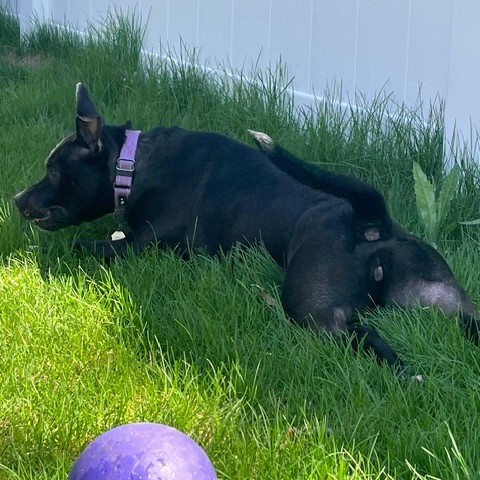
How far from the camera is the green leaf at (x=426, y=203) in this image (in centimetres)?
378

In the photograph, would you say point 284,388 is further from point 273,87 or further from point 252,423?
point 273,87

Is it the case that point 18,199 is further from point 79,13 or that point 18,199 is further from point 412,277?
point 79,13

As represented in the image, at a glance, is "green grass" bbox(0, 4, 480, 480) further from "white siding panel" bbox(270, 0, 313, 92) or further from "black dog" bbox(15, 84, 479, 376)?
"white siding panel" bbox(270, 0, 313, 92)

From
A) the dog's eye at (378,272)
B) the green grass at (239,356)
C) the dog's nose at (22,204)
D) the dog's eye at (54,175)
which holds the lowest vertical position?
the green grass at (239,356)

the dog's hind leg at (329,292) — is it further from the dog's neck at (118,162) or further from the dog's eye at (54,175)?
the dog's eye at (54,175)

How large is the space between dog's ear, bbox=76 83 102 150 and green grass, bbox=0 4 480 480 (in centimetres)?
47

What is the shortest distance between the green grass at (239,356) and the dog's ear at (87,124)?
0.47m

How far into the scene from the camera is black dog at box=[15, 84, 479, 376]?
3.16 meters

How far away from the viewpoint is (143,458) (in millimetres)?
1887

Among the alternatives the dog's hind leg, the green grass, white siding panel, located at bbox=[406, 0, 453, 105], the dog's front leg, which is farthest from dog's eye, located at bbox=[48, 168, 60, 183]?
white siding panel, located at bbox=[406, 0, 453, 105]

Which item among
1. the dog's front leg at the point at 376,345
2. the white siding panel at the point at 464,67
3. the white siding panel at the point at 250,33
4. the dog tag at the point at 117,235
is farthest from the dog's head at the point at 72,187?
the white siding panel at the point at 250,33

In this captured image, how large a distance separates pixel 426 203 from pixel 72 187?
158 centimetres

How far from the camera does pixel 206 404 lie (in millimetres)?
2609

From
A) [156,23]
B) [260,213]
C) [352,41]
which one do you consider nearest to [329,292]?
[260,213]
